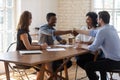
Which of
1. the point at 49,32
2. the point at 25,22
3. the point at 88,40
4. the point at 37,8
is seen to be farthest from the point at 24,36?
the point at 37,8

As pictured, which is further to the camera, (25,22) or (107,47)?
(25,22)

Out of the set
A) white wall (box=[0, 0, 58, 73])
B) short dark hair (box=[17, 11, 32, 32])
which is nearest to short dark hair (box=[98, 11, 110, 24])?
short dark hair (box=[17, 11, 32, 32])

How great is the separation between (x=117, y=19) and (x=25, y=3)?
2344 millimetres

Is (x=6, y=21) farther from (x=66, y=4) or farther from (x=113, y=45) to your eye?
(x=113, y=45)

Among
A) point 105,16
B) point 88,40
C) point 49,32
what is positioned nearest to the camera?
point 105,16

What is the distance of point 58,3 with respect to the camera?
6.61m

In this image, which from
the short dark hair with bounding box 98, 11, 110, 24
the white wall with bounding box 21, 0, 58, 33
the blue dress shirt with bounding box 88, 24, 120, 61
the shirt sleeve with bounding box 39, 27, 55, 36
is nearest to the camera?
the blue dress shirt with bounding box 88, 24, 120, 61

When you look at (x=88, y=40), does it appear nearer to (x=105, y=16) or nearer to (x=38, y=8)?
(x=105, y=16)

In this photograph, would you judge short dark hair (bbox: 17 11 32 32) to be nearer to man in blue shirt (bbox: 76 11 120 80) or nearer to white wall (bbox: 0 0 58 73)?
man in blue shirt (bbox: 76 11 120 80)

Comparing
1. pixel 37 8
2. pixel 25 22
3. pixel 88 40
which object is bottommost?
pixel 88 40

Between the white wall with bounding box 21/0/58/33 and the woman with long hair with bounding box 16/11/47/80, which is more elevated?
the white wall with bounding box 21/0/58/33

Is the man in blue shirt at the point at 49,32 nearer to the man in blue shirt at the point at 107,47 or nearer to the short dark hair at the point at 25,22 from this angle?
the short dark hair at the point at 25,22

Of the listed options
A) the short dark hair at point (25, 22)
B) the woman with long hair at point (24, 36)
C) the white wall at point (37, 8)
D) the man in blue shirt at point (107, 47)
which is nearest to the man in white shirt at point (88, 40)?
the man in blue shirt at point (107, 47)

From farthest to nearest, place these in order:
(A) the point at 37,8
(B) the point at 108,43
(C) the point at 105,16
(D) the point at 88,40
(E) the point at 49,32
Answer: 1. (A) the point at 37,8
2. (D) the point at 88,40
3. (E) the point at 49,32
4. (C) the point at 105,16
5. (B) the point at 108,43
